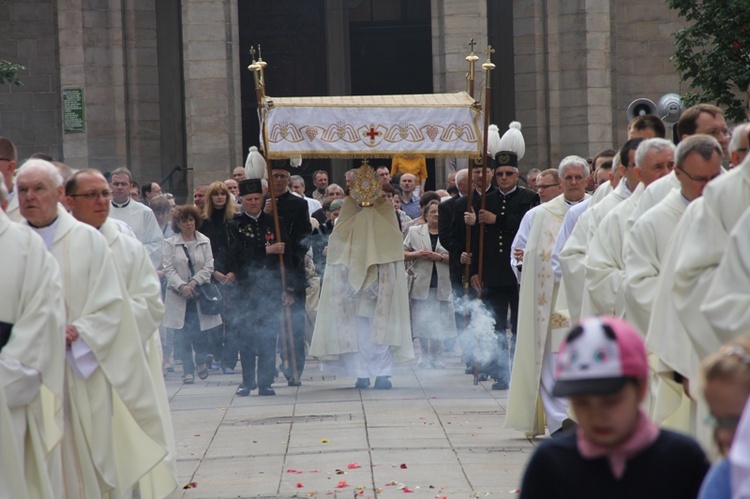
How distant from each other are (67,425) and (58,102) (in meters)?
19.2

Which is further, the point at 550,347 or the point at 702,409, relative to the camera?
the point at 550,347

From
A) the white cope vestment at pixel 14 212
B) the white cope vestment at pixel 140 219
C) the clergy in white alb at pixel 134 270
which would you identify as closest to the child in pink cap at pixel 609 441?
the clergy in white alb at pixel 134 270

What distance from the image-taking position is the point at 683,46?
692 inches

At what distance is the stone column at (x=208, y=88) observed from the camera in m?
21.6

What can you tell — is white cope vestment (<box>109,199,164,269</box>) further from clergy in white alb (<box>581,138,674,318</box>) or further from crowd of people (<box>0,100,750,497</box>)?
clergy in white alb (<box>581,138,674,318</box>)

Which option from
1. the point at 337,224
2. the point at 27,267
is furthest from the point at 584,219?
the point at 337,224

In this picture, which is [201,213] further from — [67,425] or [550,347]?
[67,425]

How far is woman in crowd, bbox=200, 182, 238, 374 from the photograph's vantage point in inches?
582

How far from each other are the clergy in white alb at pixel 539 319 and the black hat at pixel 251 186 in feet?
12.4

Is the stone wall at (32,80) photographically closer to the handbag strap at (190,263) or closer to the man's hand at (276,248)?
the handbag strap at (190,263)

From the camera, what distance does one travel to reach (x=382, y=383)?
532 inches

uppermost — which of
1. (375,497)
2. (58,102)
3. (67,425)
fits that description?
(58,102)

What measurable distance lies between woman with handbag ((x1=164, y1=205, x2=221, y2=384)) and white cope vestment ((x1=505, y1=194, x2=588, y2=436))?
500 cm

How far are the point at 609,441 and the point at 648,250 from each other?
3.82 meters
